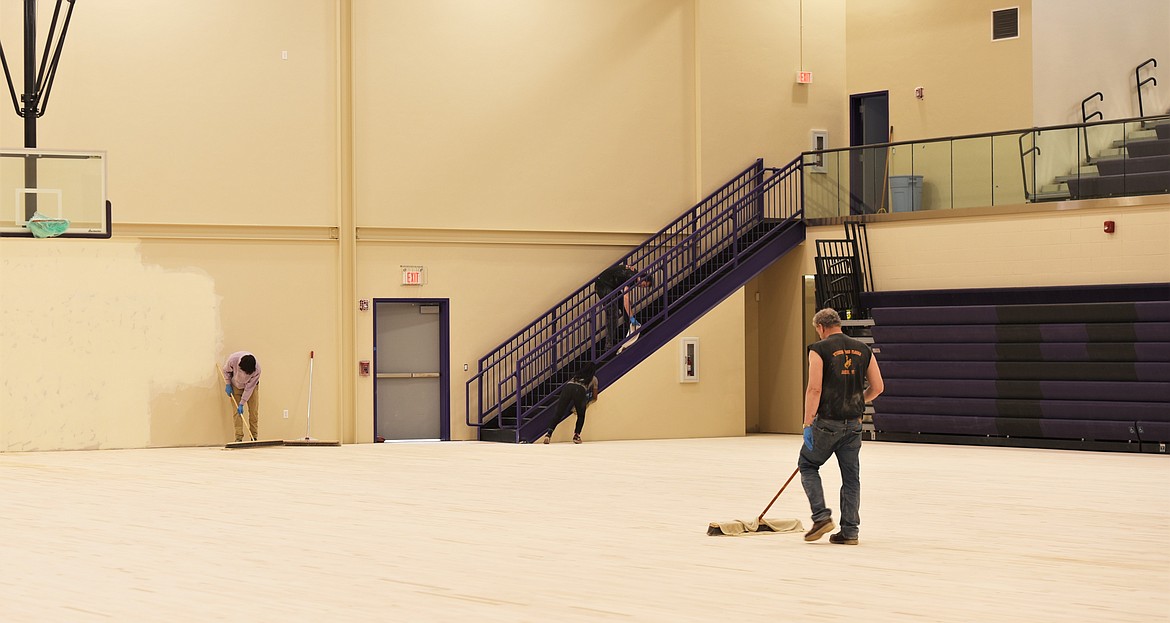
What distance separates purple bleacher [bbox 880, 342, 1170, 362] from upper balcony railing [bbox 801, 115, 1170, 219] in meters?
2.11

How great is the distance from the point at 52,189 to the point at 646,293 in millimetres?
9195

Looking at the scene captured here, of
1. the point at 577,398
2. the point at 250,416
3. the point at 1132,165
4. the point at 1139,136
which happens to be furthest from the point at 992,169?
the point at 250,416

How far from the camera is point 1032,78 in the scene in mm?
20469

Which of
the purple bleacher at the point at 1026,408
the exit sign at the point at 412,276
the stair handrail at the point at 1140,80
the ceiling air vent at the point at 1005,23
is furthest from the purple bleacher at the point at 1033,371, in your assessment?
the exit sign at the point at 412,276

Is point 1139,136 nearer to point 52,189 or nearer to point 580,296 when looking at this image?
point 580,296

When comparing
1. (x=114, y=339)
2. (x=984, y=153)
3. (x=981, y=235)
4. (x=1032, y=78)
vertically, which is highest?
(x=1032, y=78)

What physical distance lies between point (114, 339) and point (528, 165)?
21.5 feet

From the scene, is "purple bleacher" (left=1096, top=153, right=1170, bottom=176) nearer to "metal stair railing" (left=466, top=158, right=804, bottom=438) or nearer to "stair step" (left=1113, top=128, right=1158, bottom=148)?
"stair step" (left=1113, top=128, right=1158, bottom=148)

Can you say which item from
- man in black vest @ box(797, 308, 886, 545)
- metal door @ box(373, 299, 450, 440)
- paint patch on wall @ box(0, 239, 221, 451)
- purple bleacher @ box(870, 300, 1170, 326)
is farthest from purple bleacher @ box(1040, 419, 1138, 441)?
paint patch on wall @ box(0, 239, 221, 451)

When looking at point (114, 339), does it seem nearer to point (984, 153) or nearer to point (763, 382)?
A: point (763, 382)

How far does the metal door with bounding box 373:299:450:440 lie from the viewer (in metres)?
19.4

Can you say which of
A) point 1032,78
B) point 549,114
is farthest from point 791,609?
point 1032,78

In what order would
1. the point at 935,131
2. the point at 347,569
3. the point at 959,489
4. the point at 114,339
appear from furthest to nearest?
the point at 935,131 < the point at 114,339 < the point at 959,489 < the point at 347,569

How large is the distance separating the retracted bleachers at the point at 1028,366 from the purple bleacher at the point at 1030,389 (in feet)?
0.04
